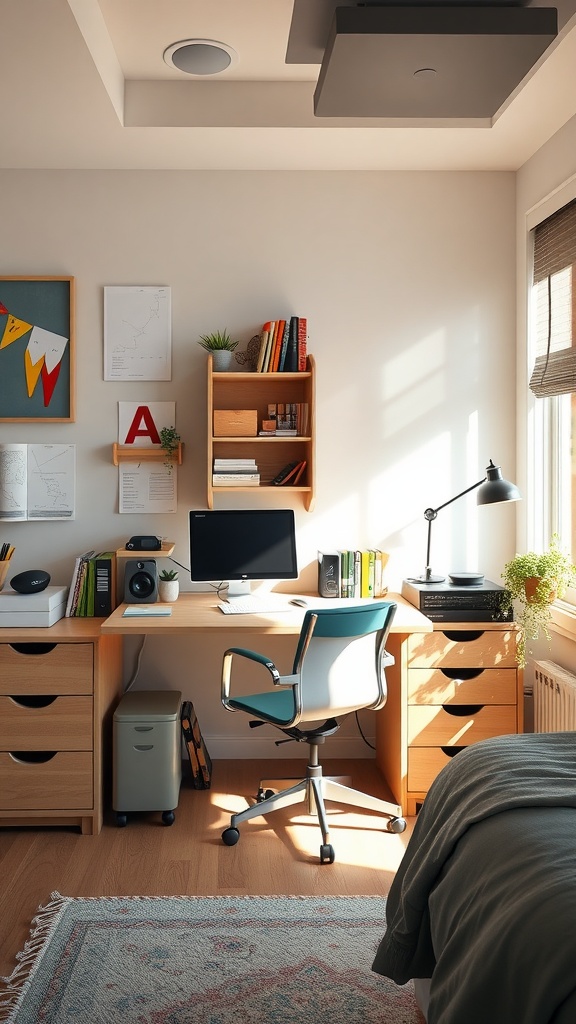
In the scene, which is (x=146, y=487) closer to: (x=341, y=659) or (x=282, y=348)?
(x=282, y=348)

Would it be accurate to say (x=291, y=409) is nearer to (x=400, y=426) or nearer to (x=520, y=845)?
(x=400, y=426)

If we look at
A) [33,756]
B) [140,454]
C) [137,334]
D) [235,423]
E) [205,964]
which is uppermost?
[137,334]

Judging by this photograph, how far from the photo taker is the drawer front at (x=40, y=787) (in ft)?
10.4

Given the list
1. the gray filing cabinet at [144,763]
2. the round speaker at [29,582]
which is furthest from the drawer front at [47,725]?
the round speaker at [29,582]

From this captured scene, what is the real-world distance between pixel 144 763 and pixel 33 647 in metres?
0.62

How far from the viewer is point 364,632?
114 inches

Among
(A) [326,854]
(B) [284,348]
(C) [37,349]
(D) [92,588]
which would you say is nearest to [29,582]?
(D) [92,588]

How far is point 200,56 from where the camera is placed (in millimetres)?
3137

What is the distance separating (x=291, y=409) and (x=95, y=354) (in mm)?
918

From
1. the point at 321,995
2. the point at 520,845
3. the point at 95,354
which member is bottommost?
the point at 321,995

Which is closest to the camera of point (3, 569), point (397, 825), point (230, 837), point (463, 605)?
point (230, 837)

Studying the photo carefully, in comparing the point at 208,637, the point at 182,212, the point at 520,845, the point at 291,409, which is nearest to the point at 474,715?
the point at 208,637

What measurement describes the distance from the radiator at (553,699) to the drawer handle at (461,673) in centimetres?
25

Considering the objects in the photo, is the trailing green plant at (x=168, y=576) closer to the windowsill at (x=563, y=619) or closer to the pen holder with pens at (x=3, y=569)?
the pen holder with pens at (x=3, y=569)
